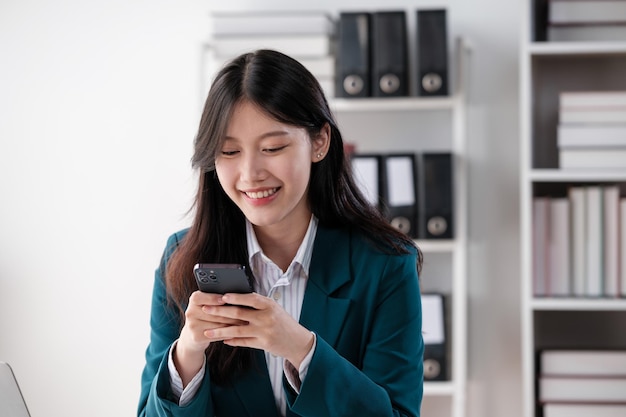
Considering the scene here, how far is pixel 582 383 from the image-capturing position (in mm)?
2684

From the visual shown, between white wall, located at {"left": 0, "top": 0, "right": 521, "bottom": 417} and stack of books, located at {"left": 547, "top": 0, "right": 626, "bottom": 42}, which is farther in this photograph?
white wall, located at {"left": 0, "top": 0, "right": 521, "bottom": 417}

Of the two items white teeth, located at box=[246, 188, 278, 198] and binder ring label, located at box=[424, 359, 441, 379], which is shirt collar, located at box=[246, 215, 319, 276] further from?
binder ring label, located at box=[424, 359, 441, 379]

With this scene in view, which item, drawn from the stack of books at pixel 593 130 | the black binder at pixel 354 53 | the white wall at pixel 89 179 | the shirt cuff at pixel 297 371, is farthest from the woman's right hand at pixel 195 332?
the white wall at pixel 89 179

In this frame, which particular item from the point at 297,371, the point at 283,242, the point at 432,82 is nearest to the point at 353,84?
the point at 432,82

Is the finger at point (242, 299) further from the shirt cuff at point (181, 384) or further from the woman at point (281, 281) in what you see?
the shirt cuff at point (181, 384)

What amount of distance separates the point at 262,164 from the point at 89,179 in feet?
6.35

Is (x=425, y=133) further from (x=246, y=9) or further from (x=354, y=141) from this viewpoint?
(x=246, y=9)

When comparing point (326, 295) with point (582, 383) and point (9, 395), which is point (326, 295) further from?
point (582, 383)

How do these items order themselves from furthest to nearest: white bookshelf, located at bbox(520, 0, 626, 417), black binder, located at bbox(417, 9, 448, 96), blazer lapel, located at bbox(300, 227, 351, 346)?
white bookshelf, located at bbox(520, 0, 626, 417) < black binder, located at bbox(417, 9, 448, 96) < blazer lapel, located at bbox(300, 227, 351, 346)

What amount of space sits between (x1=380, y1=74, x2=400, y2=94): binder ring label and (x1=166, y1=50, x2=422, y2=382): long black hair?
1240 millimetres

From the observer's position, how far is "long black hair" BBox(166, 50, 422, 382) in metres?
1.39

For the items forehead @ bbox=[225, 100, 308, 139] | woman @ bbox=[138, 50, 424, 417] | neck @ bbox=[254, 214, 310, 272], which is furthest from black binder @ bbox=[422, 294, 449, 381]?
forehead @ bbox=[225, 100, 308, 139]

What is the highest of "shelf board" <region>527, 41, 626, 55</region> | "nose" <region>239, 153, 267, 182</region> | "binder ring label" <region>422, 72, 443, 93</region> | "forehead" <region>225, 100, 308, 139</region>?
"shelf board" <region>527, 41, 626, 55</region>

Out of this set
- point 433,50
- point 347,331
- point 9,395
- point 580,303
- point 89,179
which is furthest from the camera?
point 89,179
